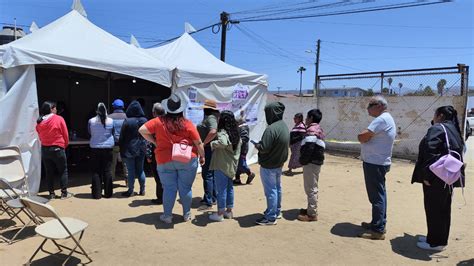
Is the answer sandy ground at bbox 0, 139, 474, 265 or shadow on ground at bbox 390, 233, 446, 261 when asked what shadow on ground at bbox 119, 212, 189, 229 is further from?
shadow on ground at bbox 390, 233, 446, 261

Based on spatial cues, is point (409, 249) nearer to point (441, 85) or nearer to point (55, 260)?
point (55, 260)

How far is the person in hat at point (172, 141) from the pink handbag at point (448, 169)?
8.78ft

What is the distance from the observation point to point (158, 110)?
588 cm

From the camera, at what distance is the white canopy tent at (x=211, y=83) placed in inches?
325

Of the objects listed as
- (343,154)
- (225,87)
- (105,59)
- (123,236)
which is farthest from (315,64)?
(123,236)

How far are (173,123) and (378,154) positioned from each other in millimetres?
2454

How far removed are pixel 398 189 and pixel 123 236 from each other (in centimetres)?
546

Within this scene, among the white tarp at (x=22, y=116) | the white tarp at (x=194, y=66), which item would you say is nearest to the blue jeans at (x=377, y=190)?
the white tarp at (x=194, y=66)

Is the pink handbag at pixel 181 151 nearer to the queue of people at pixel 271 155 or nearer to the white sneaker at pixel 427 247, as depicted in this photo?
the queue of people at pixel 271 155

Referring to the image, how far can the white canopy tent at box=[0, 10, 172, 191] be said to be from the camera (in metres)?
5.88

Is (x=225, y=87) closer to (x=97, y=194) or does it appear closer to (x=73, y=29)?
(x=73, y=29)

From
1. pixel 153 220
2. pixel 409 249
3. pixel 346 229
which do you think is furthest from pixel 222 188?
pixel 409 249

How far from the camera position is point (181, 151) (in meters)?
4.76

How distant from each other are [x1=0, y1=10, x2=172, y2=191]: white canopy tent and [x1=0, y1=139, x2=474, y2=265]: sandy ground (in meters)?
1.16
